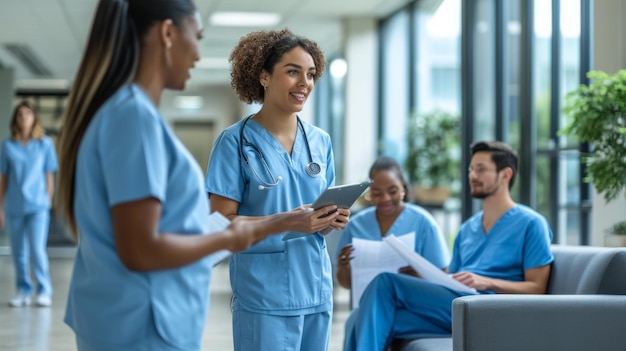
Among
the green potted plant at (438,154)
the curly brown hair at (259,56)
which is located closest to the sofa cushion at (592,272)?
the curly brown hair at (259,56)

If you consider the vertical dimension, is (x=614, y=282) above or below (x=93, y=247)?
below

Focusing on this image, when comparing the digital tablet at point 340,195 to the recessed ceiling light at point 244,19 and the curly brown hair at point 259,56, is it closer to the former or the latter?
the curly brown hair at point 259,56

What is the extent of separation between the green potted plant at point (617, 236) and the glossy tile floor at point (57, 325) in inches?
62.5

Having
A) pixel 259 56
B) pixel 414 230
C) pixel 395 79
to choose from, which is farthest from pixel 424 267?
pixel 395 79

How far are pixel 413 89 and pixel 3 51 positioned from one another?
597 cm

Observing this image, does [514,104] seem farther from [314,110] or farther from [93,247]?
[314,110]

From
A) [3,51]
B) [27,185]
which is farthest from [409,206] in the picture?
[3,51]

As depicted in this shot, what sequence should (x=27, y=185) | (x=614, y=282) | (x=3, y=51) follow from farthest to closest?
(x=3, y=51), (x=27, y=185), (x=614, y=282)

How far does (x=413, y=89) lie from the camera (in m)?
8.81

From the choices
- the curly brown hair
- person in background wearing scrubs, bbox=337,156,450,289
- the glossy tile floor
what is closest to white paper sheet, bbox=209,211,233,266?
the curly brown hair

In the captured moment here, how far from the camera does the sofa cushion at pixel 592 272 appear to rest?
9.73 ft

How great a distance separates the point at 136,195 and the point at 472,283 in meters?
2.09

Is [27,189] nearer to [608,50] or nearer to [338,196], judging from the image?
[608,50]

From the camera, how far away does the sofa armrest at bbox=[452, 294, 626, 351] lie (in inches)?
107
